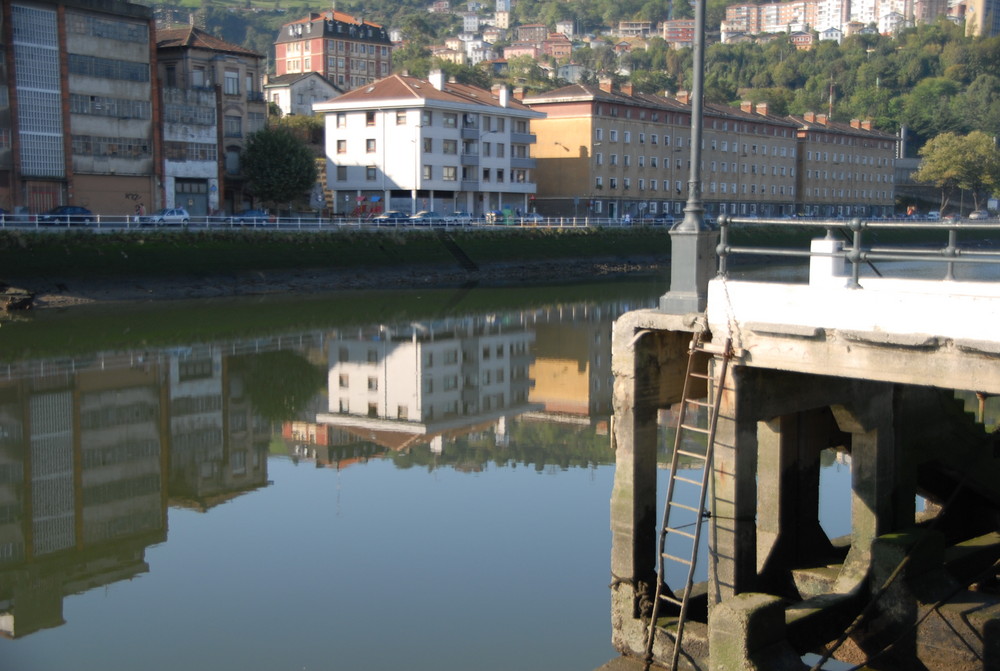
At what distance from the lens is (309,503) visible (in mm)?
17750

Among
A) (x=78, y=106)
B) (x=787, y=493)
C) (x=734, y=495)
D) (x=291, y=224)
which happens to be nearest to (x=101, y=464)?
(x=787, y=493)

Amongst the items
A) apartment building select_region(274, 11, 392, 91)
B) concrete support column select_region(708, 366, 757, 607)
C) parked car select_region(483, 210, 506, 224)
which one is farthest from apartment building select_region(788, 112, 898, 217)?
concrete support column select_region(708, 366, 757, 607)

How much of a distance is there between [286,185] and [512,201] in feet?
78.5

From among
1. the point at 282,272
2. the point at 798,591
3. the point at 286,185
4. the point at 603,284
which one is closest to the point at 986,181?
the point at 603,284

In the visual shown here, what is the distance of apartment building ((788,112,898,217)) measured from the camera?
113m

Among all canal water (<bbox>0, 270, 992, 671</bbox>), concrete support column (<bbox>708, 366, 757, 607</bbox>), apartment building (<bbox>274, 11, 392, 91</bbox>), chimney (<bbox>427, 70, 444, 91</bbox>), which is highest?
apartment building (<bbox>274, 11, 392, 91</bbox>)

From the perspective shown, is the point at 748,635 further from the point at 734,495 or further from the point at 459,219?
the point at 459,219

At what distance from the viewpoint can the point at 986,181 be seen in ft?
330

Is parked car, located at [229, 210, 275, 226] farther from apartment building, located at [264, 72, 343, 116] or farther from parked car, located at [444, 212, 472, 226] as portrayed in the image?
apartment building, located at [264, 72, 343, 116]

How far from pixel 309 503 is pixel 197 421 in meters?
7.00

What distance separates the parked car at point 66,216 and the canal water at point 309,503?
15568 mm

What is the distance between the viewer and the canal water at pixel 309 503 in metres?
12.3

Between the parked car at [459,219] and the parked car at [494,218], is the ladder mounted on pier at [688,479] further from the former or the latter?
the parked car at [494,218]

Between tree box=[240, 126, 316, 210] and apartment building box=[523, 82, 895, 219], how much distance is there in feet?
90.2
